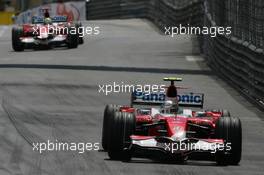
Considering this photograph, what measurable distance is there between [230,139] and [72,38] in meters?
21.6

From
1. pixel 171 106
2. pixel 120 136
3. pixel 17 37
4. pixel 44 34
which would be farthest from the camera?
pixel 44 34

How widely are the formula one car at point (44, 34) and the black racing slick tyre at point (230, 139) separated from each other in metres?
20.6

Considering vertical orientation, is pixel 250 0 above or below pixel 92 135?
above

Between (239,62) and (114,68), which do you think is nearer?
(239,62)

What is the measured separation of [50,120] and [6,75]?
8.08 meters

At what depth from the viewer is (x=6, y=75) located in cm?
2473

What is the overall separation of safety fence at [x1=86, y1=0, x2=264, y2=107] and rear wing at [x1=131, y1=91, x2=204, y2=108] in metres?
6.24

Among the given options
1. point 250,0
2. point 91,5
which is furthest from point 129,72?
point 91,5

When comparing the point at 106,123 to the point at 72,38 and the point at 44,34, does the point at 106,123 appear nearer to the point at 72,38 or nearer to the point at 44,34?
the point at 44,34

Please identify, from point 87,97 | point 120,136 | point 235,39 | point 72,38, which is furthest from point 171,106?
point 72,38

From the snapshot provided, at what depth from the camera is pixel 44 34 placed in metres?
33.2

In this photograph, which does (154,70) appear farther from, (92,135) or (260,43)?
(92,135)

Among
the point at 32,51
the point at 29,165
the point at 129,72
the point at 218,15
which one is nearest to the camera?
the point at 29,165

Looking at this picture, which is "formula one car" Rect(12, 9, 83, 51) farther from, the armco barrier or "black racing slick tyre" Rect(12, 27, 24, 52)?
the armco barrier
